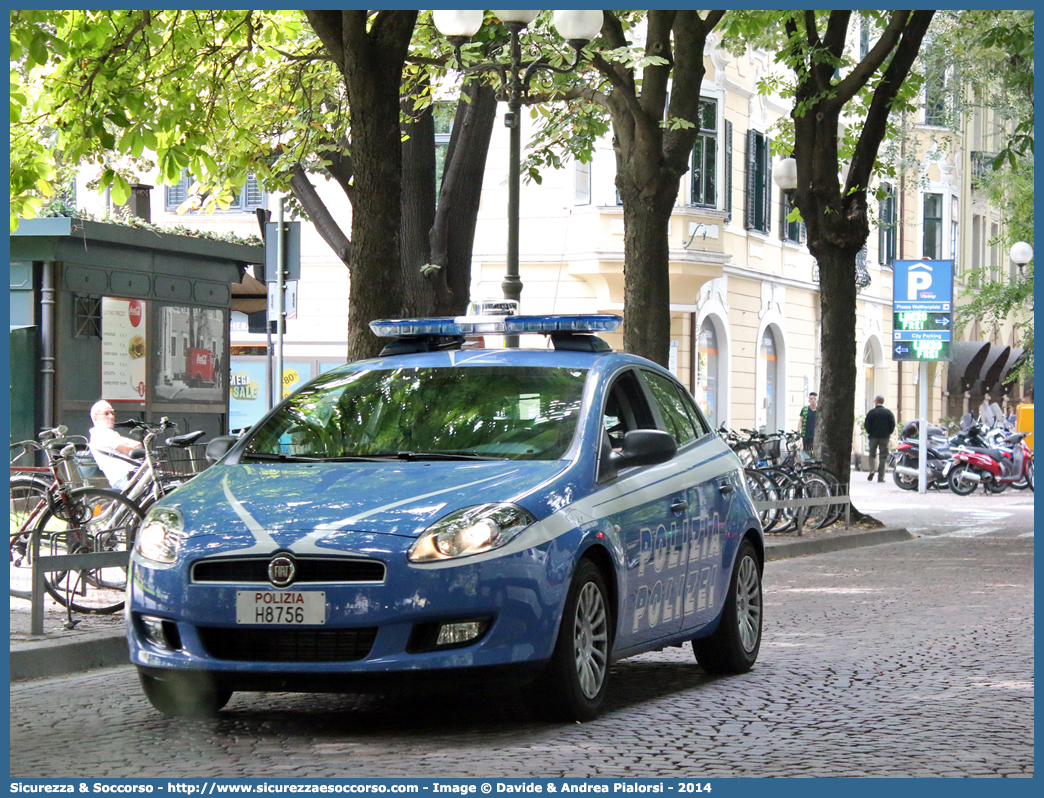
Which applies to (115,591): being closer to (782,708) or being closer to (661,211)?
(782,708)

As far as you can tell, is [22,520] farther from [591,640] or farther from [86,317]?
[591,640]

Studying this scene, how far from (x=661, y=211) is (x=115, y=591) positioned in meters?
8.79

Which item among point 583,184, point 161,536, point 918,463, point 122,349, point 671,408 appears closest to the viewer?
point 161,536

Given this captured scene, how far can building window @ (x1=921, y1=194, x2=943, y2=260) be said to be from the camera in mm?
50031

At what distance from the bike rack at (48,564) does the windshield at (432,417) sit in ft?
5.71

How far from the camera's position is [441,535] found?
674cm

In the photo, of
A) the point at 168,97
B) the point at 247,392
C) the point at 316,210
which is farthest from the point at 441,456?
the point at 247,392

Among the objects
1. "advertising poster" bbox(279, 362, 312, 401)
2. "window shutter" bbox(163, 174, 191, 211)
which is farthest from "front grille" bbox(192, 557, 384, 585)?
"window shutter" bbox(163, 174, 191, 211)

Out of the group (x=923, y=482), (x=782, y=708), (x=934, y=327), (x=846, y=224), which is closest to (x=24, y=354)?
(x=846, y=224)

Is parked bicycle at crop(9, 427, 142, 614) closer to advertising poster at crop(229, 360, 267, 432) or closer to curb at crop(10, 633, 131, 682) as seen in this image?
curb at crop(10, 633, 131, 682)

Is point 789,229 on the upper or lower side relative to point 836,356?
upper

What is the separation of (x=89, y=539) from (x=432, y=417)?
3844mm

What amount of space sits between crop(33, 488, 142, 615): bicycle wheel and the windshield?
280 centimetres

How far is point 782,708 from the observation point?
25.7 ft
